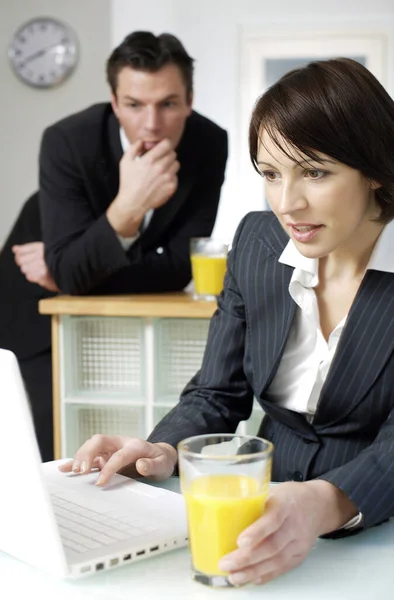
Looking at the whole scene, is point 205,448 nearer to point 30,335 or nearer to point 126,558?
point 126,558

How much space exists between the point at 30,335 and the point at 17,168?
3121 mm

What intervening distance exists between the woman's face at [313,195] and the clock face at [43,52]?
15.6 feet

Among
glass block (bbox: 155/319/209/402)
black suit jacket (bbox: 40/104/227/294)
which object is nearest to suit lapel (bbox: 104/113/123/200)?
black suit jacket (bbox: 40/104/227/294)

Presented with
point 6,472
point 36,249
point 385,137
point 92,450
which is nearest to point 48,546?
point 6,472

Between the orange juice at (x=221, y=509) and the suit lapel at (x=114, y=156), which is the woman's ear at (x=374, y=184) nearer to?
the orange juice at (x=221, y=509)

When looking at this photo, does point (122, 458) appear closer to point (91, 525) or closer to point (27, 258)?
point (91, 525)

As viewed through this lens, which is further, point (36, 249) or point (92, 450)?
point (36, 249)

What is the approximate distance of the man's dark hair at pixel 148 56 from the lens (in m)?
2.64

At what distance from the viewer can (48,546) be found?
3.02ft

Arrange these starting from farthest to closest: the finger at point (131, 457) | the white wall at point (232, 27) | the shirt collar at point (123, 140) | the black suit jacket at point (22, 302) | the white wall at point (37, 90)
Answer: the white wall at point (232, 27) < the white wall at point (37, 90) < the black suit jacket at point (22, 302) < the shirt collar at point (123, 140) < the finger at point (131, 457)

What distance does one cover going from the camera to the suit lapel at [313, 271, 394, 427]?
1323 millimetres

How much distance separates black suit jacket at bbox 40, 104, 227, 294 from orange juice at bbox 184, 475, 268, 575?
1761 mm

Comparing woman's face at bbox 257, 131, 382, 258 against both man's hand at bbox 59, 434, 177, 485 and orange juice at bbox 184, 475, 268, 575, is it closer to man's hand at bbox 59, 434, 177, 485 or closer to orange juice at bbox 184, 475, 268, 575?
man's hand at bbox 59, 434, 177, 485

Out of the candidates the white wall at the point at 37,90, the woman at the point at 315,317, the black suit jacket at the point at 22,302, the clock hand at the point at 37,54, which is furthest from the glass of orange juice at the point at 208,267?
the clock hand at the point at 37,54
